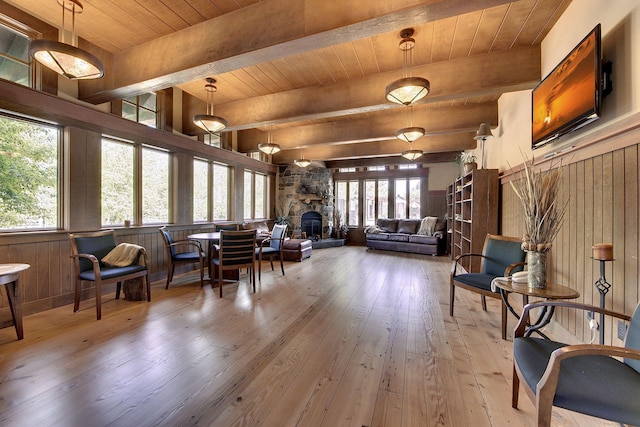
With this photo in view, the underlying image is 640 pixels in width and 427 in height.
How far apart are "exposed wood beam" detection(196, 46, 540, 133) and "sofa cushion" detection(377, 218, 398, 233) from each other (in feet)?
16.3

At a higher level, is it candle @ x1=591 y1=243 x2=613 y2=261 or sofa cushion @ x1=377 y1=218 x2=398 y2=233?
candle @ x1=591 y1=243 x2=613 y2=261

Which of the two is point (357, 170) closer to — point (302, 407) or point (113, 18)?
point (113, 18)

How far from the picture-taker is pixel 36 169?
9.77 ft

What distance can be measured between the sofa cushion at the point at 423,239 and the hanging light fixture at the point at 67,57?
6918 mm

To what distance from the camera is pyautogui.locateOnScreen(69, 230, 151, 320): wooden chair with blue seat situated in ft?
9.19

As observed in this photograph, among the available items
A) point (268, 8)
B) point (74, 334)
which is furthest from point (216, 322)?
point (268, 8)

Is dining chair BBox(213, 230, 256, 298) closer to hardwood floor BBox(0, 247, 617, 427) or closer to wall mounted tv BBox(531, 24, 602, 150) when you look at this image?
hardwood floor BBox(0, 247, 617, 427)

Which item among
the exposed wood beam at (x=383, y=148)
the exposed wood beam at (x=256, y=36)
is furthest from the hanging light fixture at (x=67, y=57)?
the exposed wood beam at (x=383, y=148)

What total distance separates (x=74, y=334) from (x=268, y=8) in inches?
135

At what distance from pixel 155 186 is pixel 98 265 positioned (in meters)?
1.92

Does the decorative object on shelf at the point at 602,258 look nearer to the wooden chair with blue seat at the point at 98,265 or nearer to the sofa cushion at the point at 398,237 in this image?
the wooden chair with blue seat at the point at 98,265

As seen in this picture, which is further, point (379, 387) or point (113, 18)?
point (113, 18)

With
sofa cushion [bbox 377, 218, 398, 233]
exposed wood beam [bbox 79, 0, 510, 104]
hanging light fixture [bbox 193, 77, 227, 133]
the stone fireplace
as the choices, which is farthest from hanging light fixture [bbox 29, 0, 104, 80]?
sofa cushion [bbox 377, 218, 398, 233]

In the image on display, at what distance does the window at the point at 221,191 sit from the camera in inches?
225
